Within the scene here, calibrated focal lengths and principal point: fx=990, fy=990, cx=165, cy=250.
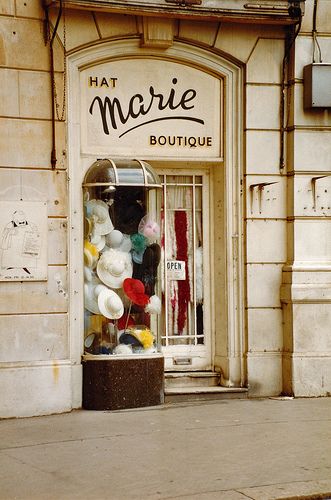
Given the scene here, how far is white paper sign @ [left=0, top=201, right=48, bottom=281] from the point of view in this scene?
1105 centimetres

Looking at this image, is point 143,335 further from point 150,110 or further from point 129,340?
point 150,110

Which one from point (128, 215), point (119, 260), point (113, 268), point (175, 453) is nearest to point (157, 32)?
point (128, 215)

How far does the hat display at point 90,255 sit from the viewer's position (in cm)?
1162

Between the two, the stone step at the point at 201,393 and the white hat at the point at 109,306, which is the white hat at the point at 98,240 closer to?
the white hat at the point at 109,306

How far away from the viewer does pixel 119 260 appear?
1165 cm

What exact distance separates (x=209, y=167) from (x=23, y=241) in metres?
2.71

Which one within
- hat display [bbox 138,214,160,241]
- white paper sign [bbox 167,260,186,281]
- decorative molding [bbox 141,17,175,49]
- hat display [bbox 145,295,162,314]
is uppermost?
decorative molding [bbox 141,17,175,49]

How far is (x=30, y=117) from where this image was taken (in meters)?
11.2

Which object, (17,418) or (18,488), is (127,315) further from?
(18,488)

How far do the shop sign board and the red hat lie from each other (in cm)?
153

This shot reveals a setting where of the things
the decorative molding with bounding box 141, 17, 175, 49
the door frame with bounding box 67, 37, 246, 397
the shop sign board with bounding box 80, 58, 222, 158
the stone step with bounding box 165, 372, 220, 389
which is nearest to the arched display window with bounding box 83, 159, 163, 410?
the shop sign board with bounding box 80, 58, 222, 158

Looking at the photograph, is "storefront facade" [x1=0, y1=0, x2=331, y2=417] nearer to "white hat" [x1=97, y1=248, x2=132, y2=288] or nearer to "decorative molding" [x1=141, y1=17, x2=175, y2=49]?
"decorative molding" [x1=141, y1=17, x2=175, y2=49]

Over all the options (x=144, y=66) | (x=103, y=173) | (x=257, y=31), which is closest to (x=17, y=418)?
(x=103, y=173)

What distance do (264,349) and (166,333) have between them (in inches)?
48.7
